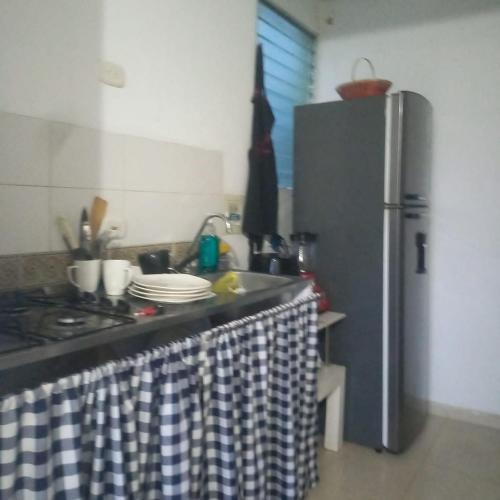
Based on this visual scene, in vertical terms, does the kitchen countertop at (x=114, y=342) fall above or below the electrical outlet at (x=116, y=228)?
below

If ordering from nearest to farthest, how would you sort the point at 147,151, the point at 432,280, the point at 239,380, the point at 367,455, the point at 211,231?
the point at 239,380, the point at 147,151, the point at 211,231, the point at 367,455, the point at 432,280

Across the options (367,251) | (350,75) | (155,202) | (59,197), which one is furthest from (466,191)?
(59,197)

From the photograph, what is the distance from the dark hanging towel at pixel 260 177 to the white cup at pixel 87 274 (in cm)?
99

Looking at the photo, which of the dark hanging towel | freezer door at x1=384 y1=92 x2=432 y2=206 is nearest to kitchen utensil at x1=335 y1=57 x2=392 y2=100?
freezer door at x1=384 y1=92 x2=432 y2=206

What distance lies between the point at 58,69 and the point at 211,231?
0.88 meters

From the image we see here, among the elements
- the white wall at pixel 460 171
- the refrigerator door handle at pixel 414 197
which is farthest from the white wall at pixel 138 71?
the white wall at pixel 460 171

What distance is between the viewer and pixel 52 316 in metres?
1.05

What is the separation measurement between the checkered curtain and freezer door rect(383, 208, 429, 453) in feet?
1.85

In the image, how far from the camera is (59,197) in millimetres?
1344

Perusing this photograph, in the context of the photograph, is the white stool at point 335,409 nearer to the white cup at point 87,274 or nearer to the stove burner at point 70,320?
the white cup at point 87,274

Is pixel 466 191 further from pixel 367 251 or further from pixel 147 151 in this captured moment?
pixel 147 151

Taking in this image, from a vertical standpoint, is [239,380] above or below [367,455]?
above

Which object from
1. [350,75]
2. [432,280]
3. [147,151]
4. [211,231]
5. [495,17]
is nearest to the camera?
[147,151]

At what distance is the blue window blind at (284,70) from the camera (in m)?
2.43
